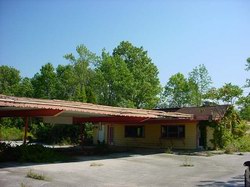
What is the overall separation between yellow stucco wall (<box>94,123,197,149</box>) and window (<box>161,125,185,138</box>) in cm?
36

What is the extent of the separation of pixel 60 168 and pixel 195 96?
2173 inches

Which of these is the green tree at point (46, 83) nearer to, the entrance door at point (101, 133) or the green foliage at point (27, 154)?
the entrance door at point (101, 133)

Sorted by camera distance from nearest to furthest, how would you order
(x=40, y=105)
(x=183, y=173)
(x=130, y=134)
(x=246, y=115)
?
(x=183, y=173) < (x=40, y=105) < (x=130, y=134) < (x=246, y=115)

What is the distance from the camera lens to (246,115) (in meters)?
53.8

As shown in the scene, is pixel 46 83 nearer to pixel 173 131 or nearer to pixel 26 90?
pixel 26 90

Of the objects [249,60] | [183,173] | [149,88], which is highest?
[249,60]

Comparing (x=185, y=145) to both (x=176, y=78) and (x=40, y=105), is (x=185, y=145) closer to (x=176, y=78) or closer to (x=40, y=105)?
(x=40, y=105)

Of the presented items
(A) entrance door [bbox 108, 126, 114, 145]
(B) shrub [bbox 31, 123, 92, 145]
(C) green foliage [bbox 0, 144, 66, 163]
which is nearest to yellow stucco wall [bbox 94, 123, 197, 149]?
(A) entrance door [bbox 108, 126, 114, 145]

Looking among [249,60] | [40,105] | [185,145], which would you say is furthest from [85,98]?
[249,60]

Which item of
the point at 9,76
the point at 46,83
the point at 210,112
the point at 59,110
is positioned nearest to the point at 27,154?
the point at 59,110

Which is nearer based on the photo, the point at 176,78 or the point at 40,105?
the point at 40,105

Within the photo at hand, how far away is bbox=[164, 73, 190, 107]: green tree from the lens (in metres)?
67.2

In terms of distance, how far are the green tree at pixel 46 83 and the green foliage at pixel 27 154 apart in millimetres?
39034

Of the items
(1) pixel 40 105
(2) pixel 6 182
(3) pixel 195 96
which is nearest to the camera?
(2) pixel 6 182
